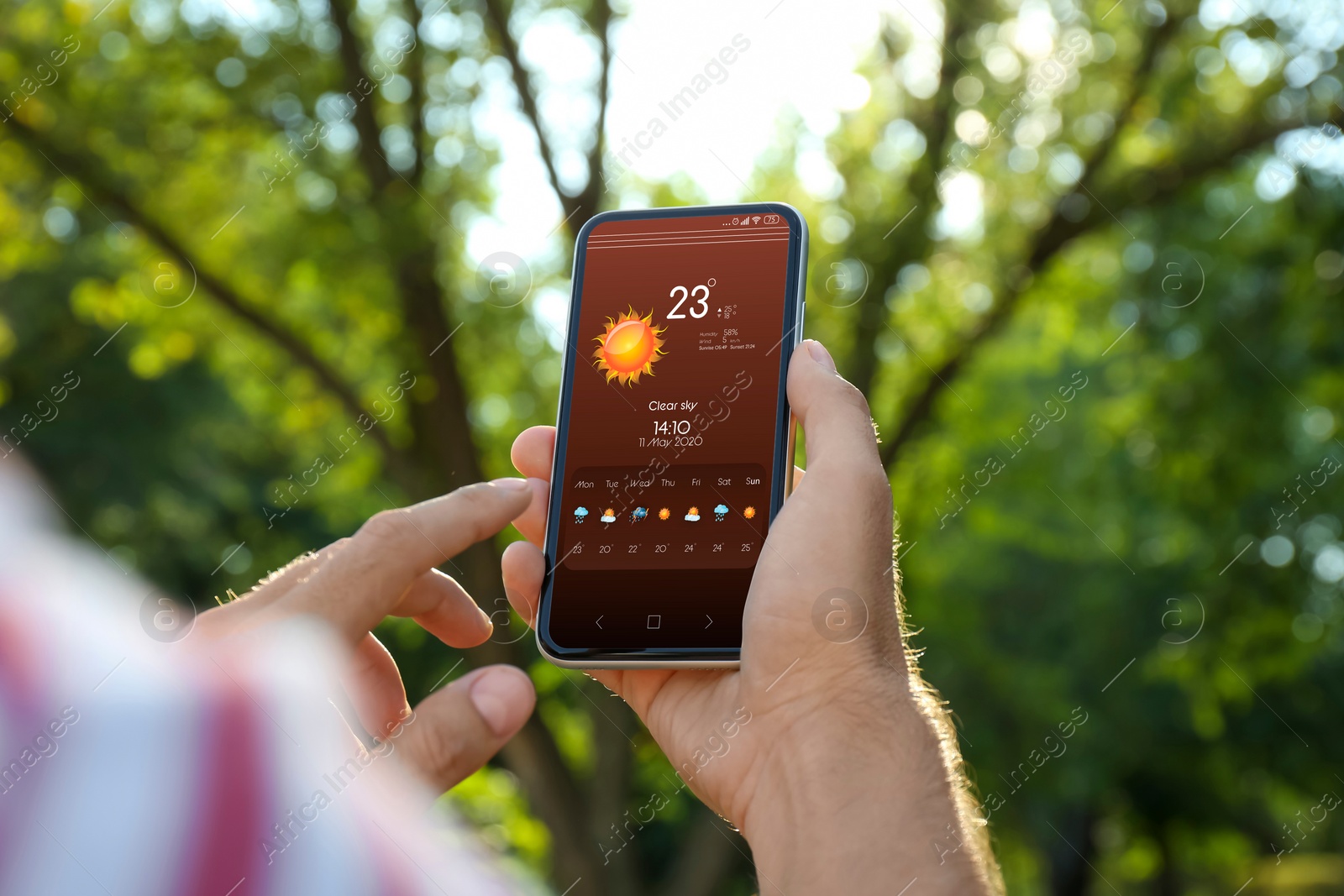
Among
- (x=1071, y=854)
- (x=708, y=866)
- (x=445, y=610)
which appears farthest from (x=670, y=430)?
(x=1071, y=854)

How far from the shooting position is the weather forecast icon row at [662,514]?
261 cm

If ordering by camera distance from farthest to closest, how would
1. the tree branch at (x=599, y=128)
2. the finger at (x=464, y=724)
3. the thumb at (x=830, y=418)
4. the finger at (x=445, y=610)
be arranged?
the tree branch at (x=599, y=128)
the thumb at (x=830, y=418)
the finger at (x=445, y=610)
the finger at (x=464, y=724)

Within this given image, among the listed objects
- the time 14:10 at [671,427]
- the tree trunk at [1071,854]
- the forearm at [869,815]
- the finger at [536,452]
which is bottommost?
the tree trunk at [1071,854]

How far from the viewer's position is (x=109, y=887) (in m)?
1.36

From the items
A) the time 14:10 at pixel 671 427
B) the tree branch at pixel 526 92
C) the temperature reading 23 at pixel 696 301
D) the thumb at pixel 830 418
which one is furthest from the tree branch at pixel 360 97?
the thumb at pixel 830 418

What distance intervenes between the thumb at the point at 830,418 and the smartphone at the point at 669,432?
0.38ft

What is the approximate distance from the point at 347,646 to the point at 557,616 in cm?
93

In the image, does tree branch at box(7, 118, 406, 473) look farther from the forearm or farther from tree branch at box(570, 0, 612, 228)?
the forearm

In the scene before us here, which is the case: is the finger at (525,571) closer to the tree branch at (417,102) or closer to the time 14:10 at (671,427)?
the time 14:10 at (671,427)

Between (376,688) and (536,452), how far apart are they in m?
1.01

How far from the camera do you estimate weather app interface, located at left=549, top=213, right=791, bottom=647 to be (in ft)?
8.45

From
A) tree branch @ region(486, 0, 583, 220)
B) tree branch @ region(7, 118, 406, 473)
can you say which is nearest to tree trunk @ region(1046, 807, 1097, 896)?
tree branch @ region(486, 0, 583, 220)

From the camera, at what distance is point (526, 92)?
741 cm

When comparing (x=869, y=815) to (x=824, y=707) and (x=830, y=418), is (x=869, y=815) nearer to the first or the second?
(x=824, y=707)
